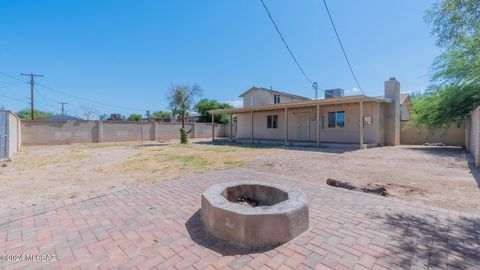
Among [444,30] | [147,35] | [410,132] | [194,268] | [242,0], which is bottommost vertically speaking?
[194,268]

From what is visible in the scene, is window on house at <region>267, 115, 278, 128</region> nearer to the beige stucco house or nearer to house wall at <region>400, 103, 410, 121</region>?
the beige stucco house

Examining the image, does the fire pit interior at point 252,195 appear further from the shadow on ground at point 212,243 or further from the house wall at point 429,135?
the house wall at point 429,135

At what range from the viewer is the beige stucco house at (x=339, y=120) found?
42.0 feet

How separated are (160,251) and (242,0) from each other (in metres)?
6.50

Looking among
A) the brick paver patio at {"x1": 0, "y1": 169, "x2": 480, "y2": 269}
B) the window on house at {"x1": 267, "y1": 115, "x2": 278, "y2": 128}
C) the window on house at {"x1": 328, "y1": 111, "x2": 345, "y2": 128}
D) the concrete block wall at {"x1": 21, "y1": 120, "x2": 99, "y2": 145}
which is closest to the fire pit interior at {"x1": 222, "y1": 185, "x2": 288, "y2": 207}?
the brick paver patio at {"x1": 0, "y1": 169, "x2": 480, "y2": 269}

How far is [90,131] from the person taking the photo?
17969 mm

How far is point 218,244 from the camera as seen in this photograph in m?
2.31

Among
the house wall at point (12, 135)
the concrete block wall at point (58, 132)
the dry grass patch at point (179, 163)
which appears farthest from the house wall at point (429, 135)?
the concrete block wall at point (58, 132)

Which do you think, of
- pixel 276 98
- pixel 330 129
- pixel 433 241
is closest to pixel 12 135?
pixel 433 241

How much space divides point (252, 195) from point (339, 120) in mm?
12472

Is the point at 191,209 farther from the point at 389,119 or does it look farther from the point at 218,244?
the point at 389,119

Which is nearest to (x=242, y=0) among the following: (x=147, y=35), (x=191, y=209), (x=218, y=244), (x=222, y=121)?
(x=191, y=209)

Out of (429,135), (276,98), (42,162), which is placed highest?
(276,98)

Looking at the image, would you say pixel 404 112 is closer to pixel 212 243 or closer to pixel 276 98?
pixel 276 98
